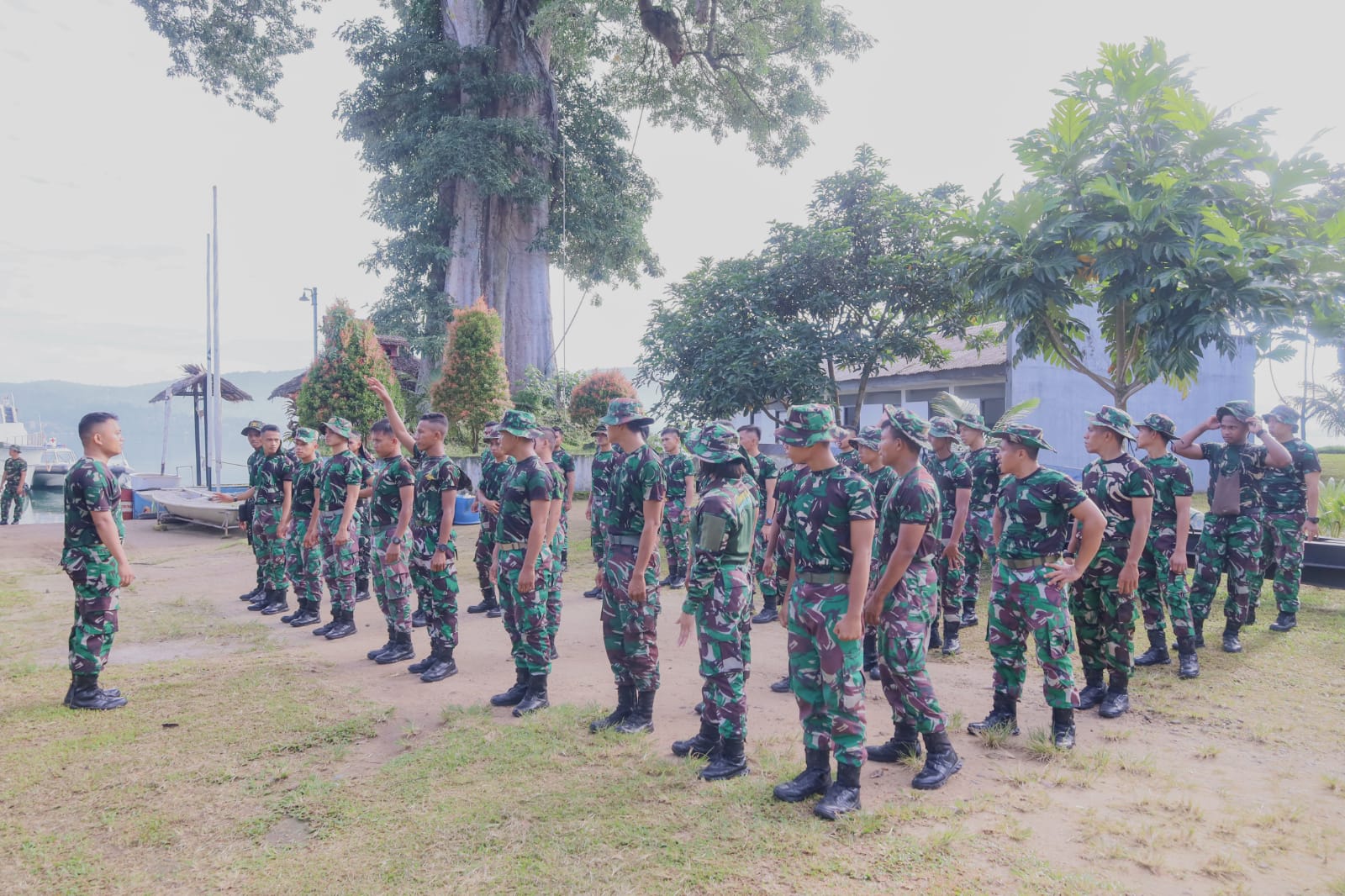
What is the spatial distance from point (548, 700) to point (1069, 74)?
908 centimetres

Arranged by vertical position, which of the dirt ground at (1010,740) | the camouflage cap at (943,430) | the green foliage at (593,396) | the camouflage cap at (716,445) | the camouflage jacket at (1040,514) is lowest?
the dirt ground at (1010,740)

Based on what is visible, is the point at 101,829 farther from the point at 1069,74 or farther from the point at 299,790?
the point at 1069,74

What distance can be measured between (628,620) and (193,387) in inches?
937

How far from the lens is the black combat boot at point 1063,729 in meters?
4.55

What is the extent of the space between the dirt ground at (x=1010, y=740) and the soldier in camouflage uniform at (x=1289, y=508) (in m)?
0.34

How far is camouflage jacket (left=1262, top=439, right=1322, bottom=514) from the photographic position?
23.7 feet

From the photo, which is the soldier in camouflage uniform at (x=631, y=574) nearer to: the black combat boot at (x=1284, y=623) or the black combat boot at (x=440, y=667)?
the black combat boot at (x=440, y=667)

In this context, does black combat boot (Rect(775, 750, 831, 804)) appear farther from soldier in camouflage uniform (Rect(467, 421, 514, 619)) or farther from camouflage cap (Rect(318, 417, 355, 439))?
camouflage cap (Rect(318, 417, 355, 439))

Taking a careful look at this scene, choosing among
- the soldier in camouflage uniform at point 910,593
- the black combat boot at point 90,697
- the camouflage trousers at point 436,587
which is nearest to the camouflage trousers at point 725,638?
the soldier in camouflage uniform at point 910,593

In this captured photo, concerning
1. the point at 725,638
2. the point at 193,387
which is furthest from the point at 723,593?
the point at 193,387

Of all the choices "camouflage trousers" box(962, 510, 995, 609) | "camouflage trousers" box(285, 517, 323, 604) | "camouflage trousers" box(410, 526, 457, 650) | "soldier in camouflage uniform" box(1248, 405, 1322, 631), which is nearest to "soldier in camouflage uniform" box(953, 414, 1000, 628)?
"camouflage trousers" box(962, 510, 995, 609)

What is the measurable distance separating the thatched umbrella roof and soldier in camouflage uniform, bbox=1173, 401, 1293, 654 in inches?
931

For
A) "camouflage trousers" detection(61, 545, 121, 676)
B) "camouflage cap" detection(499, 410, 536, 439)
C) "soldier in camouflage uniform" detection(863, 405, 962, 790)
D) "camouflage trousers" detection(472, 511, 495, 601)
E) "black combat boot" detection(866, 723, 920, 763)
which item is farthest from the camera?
"camouflage trousers" detection(472, 511, 495, 601)

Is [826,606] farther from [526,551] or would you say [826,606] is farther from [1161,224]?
[1161,224]
